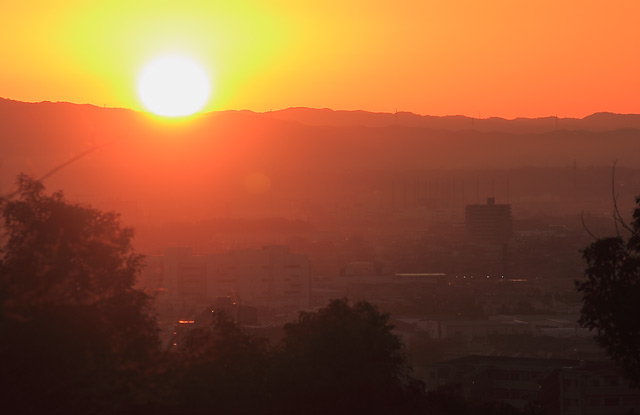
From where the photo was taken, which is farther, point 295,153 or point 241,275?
point 295,153

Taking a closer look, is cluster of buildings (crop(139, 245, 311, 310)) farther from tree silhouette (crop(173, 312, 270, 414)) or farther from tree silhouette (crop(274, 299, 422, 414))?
tree silhouette (crop(173, 312, 270, 414))

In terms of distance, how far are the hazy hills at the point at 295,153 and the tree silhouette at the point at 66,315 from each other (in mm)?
56444

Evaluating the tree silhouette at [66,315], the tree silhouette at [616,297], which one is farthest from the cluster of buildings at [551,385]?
the tree silhouette at [66,315]

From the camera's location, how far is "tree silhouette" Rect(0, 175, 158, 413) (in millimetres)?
10383

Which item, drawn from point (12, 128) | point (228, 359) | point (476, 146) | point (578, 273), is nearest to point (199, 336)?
point (228, 359)

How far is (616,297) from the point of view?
12477 millimetres

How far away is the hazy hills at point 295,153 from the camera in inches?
3878

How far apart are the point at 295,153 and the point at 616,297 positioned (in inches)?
5878

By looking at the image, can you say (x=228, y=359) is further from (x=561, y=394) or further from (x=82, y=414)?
(x=561, y=394)

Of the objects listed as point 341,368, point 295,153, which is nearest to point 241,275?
point 341,368

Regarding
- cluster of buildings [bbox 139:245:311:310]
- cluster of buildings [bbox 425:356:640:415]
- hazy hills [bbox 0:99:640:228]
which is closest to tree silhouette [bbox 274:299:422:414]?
cluster of buildings [bbox 425:356:640:415]

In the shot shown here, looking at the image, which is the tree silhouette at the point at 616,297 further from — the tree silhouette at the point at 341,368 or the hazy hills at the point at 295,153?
the hazy hills at the point at 295,153

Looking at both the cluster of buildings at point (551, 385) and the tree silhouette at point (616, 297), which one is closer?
the tree silhouette at point (616, 297)

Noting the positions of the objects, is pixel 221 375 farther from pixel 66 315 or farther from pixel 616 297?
pixel 616 297
